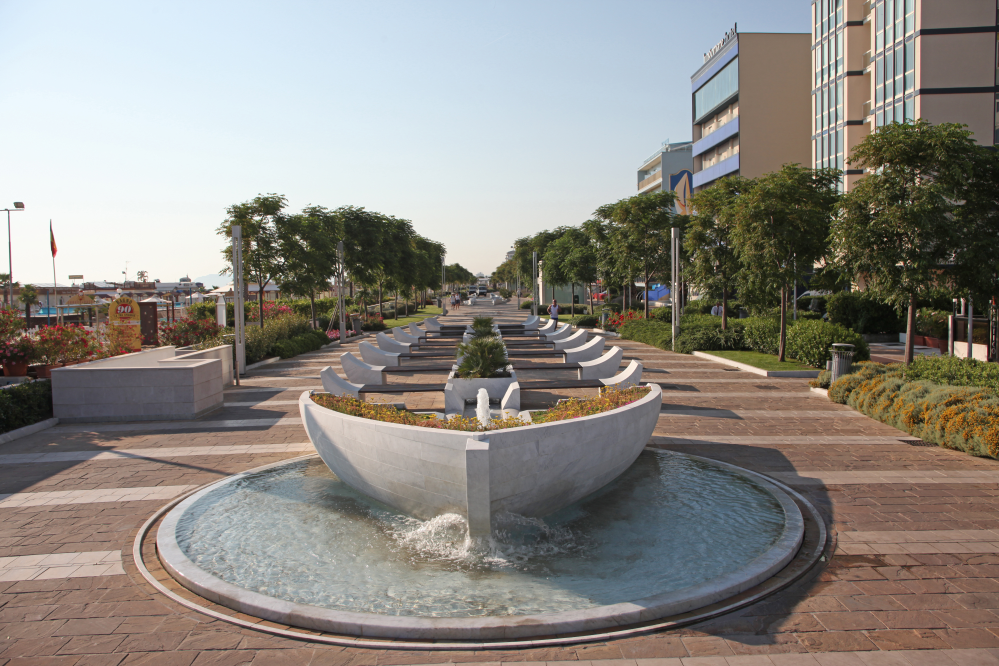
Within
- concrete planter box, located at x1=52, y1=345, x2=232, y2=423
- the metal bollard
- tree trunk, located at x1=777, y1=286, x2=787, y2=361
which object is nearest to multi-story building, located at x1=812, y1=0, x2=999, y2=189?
tree trunk, located at x1=777, y1=286, x2=787, y2=361

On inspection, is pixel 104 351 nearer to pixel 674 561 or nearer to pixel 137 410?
pixel 137 410

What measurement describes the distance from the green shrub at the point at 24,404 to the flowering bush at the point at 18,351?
2.97 meters

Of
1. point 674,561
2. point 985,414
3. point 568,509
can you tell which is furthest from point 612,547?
point 985,414

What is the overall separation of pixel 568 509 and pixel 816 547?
2324mm

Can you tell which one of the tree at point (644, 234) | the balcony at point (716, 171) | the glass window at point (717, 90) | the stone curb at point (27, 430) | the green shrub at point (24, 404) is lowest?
the stone curb at point (27, 430)

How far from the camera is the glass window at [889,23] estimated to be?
A: 3178 centimetres

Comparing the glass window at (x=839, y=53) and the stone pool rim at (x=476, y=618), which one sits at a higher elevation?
the glass window at (x=839, y=53)

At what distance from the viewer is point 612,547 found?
5.80 meters

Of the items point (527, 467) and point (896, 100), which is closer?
point (527, 467)

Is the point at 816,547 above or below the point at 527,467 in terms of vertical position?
below

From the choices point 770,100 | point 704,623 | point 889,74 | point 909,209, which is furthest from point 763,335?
point 770,100

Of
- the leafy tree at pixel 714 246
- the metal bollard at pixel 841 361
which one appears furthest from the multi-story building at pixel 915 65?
the metal bollard at pixel 841 361

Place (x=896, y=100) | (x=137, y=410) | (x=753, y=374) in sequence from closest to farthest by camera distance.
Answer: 1. (x=137, y=410)
2. (x=753, y=374)
3. (x=896, y=100)

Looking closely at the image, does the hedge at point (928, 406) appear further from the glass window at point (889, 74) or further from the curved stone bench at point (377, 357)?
the glass window at point (889, 74)
